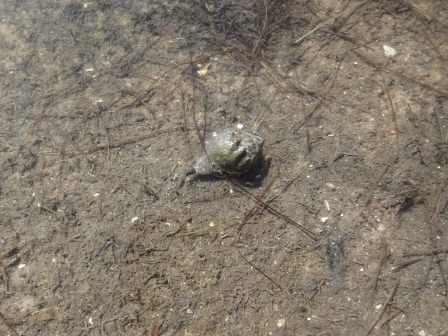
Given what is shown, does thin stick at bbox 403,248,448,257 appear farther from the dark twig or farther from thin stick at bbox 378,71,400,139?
thin stick at bbox 378,71,400,139

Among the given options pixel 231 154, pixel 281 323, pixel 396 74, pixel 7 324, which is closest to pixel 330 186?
pixel 231 154

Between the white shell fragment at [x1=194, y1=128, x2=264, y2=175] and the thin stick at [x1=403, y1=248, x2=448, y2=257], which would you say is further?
the white shell fragment at [x1=194, y1=128, x2=264, y2=175]

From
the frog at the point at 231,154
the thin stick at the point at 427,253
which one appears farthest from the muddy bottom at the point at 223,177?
the frog at the point at 231,154

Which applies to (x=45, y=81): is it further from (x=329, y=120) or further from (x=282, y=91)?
(x=329, y=120)

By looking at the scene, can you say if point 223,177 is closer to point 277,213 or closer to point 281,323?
point 277,213

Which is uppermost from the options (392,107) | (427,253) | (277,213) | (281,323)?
(392,107)

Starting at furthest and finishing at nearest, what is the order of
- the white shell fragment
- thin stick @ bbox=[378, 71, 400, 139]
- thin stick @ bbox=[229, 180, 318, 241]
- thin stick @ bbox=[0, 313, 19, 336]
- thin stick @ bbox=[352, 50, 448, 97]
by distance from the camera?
thin stick @ bbox=[352, 50, 448, 97] → thin stick @ bbox=[378, 71, 400, 139] → the white shell fragment → thin stick @ bbox=[229, 180, 318, 241] → thin stick @ bbox=[0, 313, 19, 336]

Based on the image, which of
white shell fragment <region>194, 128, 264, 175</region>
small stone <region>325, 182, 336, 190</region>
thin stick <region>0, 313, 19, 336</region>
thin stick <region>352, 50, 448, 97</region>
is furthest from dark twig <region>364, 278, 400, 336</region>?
thin stick <region>0, 313, 19, 336</region>

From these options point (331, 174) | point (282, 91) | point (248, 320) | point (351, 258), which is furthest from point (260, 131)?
point (248, 320)

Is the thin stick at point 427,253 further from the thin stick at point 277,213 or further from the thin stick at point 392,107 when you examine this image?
the thin stick at point 392,107

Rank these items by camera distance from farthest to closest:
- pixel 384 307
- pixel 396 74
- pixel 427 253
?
1. pixel 396 74
2. pixel 427 253
3. pixel 384 307
